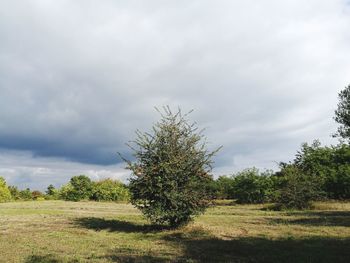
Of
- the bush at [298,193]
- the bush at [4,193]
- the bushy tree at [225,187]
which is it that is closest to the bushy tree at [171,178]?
the bush at [298,193]

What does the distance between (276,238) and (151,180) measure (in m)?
6.67

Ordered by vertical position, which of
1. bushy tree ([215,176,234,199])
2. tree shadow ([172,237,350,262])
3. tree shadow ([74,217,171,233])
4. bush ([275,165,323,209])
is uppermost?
bushy tree ([215,176,234,199])

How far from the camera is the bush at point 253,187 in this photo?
44719 mm

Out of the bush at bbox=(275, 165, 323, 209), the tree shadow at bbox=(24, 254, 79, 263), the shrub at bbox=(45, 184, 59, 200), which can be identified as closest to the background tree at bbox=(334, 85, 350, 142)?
the bush at bbox=(275, 165, 323, 209)

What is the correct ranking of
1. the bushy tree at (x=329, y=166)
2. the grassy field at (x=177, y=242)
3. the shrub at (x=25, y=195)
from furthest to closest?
the shrub at (x=25, y=195), the bushy tree at (x=329, y=166), the grassy field at (x=177, y=242)

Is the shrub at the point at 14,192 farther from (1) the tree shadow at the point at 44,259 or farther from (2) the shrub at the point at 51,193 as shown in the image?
(1) the tree shadow at the point at 44,259

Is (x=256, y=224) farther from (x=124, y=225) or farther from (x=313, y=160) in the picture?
(x=313, y=160)

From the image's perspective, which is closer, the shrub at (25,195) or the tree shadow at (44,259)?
the tree shadow at (44,259)

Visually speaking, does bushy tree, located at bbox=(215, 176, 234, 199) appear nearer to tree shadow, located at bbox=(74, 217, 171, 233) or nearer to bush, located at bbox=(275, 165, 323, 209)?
bush, located at bbox=(275, 165, 323, 209)

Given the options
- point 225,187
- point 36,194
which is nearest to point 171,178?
point 225,187

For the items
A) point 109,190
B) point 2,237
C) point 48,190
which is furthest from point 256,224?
point 48,190

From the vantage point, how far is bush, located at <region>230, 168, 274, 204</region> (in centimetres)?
4472

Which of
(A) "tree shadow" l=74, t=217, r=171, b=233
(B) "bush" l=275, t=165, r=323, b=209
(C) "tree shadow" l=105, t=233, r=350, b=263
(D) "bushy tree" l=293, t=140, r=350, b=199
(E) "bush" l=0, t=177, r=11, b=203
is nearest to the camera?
(C) "tree shadow" l=105, t=233, r=350, b=263

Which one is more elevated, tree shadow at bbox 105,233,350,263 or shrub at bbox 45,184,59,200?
shrub at bbox 45,184,59,200
